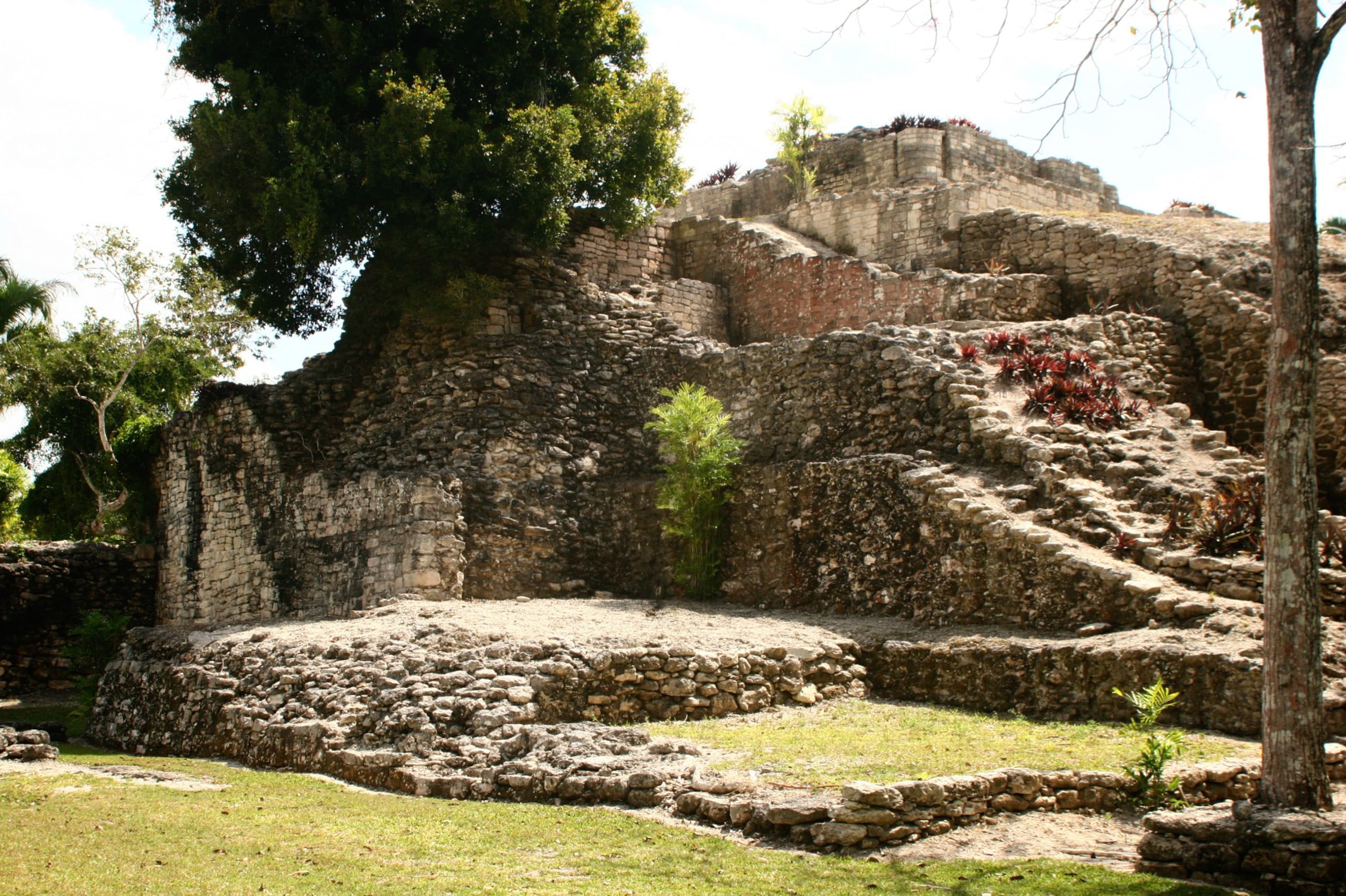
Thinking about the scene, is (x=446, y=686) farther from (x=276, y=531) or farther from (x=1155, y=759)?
(x=276, y=531)

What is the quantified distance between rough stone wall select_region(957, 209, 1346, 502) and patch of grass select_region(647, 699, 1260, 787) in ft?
19.6

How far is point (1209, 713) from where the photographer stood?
9.71 metres

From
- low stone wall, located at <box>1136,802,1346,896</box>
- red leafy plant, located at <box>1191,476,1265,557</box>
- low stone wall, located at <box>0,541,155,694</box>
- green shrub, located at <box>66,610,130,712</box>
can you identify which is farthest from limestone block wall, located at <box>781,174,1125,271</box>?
low stone wall, located at <box>1136,802,1346,896</box>

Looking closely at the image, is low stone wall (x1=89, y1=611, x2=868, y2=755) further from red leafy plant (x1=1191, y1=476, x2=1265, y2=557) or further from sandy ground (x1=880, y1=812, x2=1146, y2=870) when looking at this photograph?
sandy ground (x1=880, y1=812, x2=1146, y2=870)

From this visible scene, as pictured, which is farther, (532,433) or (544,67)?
(544,67)

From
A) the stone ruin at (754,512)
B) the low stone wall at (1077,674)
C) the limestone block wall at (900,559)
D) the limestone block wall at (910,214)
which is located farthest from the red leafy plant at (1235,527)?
the limestone block wall at (910,214)

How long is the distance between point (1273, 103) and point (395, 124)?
11.8 meters

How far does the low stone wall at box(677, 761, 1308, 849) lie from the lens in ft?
24.5

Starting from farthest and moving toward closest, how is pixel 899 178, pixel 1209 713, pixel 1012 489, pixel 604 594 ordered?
pixel 899 178, pixel 604 594, pixel 1012 489, pixel 1209 713

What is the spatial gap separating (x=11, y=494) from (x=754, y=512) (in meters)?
22.5

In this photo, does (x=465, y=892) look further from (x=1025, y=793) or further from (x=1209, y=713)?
(x=1209, y=713)

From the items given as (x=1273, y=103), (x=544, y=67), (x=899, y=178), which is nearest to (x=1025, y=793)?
(x=1273, y=103)

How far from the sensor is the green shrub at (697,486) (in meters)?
15.0

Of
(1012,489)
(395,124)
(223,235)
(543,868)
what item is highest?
(395,124)
